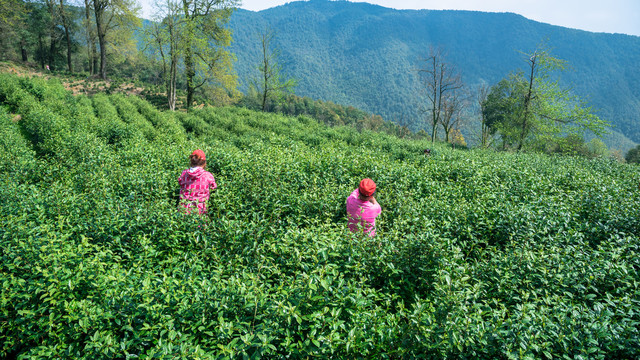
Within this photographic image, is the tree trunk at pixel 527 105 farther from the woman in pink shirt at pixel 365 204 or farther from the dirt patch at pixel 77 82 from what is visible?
the dirt patch at pixel 77 82

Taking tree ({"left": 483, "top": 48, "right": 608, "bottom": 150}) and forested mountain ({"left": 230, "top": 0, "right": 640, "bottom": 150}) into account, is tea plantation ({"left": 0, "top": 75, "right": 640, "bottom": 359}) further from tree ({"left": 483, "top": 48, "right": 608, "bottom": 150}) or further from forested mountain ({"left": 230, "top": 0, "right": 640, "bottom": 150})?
forested mountain ({"left": 230, "top": 0, "right": 640, "bottom": 150})

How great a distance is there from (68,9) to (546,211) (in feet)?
180

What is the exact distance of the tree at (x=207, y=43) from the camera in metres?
24.3

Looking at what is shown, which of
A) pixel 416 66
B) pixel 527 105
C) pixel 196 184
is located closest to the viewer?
pixel 196 184

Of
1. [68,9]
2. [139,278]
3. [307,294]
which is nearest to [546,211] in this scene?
[307,294]

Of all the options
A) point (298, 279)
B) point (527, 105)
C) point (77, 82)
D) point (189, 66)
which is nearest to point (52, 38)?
point (77, 82)

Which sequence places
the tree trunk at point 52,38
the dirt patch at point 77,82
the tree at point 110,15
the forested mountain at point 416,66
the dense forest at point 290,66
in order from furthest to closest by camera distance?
the forested mountain at point 416,66, the tree trunk at point 52,38, the tree at point 110,15, the dirt patch at point 77,82, the dense forest at point 290,66

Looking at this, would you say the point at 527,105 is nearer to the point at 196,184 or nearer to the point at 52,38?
the point at 196,184

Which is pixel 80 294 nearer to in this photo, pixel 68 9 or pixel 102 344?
pixel 102 344

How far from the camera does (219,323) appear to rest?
2508 mm

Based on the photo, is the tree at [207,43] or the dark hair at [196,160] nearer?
the dark hair at [196,160]

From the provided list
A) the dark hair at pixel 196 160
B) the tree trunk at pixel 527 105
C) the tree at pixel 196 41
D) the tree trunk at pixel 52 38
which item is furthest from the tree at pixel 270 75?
the dark hair at pixel 196 160

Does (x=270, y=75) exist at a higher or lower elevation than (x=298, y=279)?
Answer: higher

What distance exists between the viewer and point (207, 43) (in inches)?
989
